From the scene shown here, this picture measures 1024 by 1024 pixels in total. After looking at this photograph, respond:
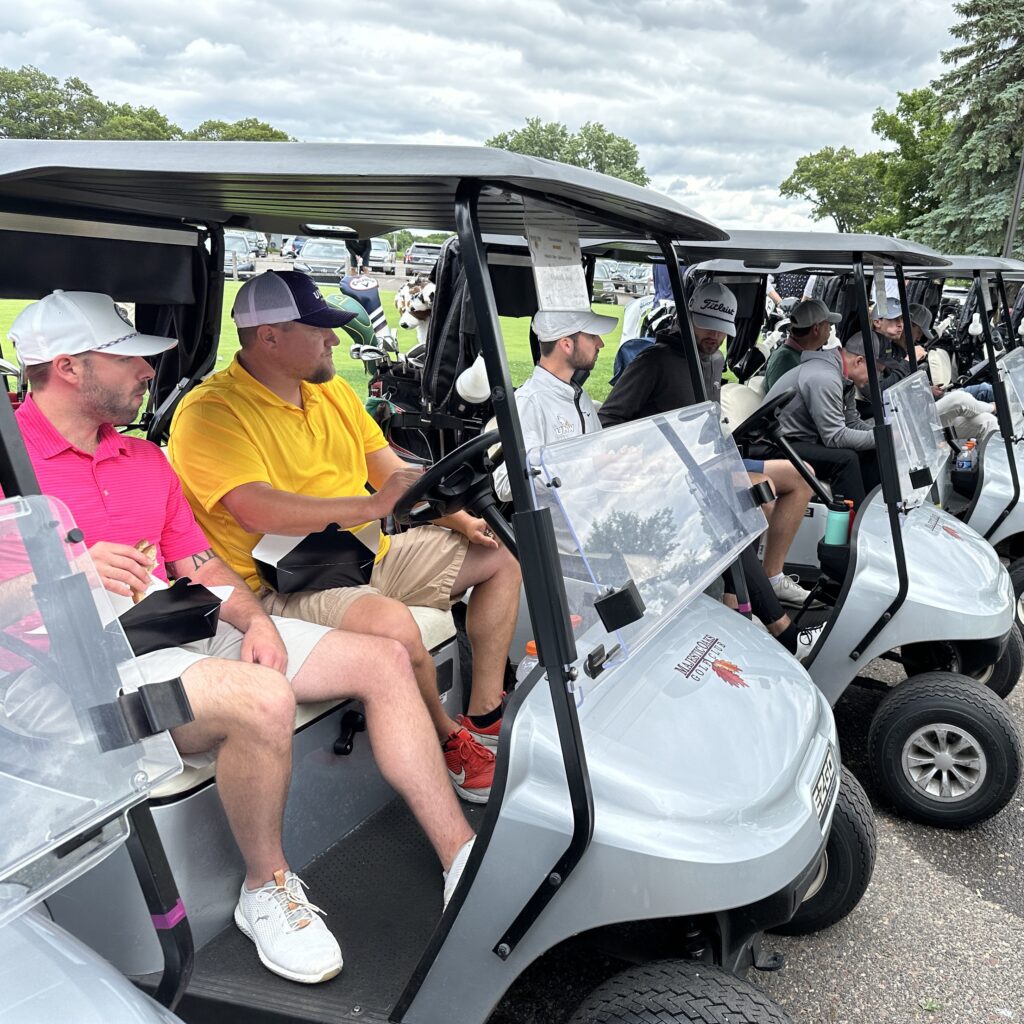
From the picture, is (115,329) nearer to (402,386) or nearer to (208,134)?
(402,386)

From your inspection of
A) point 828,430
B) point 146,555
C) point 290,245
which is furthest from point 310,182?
point 290,245

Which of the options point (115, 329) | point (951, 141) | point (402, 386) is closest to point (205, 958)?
point (115, 329)

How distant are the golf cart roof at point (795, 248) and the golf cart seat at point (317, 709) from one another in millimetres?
1278

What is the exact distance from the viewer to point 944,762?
10.1ft

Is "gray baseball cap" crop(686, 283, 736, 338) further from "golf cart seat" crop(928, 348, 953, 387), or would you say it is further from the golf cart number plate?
"golf cart seat" crop(928, 348, 953, 387)

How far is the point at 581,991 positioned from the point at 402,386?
441 centimetres

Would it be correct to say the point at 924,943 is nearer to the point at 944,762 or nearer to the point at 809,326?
the point at 944,762

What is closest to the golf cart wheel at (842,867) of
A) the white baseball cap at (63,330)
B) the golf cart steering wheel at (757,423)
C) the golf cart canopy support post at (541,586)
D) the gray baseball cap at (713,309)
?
the golf cart canopy support post at (541,586)

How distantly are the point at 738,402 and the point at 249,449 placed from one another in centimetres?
295

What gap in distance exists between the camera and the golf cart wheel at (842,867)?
2.44 meters

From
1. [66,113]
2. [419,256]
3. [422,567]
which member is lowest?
[422,567]

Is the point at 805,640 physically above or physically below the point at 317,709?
below

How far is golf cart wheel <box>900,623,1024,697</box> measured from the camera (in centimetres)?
351

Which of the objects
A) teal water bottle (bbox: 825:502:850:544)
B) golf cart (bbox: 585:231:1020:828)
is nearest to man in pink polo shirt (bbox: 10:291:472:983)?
golf cart (bbox: 585:231:1020:828)
